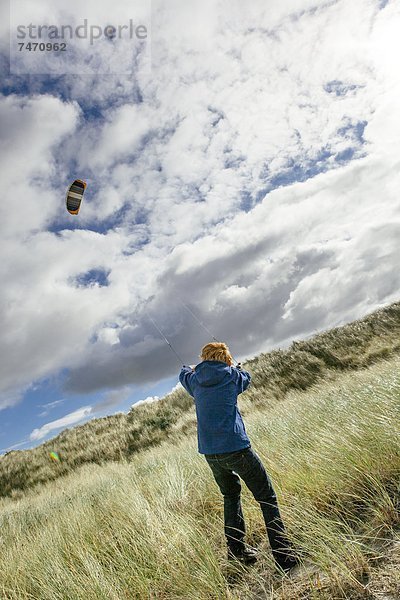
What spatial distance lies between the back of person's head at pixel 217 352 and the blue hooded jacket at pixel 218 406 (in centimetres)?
4

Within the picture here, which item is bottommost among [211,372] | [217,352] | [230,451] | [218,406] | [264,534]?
[264,534]

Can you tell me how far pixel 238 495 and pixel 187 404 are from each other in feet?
59.7

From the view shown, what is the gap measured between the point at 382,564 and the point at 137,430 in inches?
747

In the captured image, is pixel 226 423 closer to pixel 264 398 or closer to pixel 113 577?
pixel 113 577

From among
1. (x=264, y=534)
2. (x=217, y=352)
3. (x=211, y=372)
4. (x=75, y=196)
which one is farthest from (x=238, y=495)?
(x=75, y=196)

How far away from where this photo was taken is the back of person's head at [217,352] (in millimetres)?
3854

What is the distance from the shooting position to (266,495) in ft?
11.3

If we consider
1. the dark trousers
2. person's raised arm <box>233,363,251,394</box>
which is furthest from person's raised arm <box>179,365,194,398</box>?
the dark trousers

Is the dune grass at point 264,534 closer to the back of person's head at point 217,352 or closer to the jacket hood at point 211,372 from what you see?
the jacket hood at point 211,372

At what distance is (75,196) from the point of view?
46.6 ft

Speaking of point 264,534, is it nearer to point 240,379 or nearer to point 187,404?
point 240,379


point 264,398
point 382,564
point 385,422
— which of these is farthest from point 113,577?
point 264,398

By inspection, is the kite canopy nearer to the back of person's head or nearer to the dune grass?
the dune grass

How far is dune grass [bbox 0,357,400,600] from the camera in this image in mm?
2902
